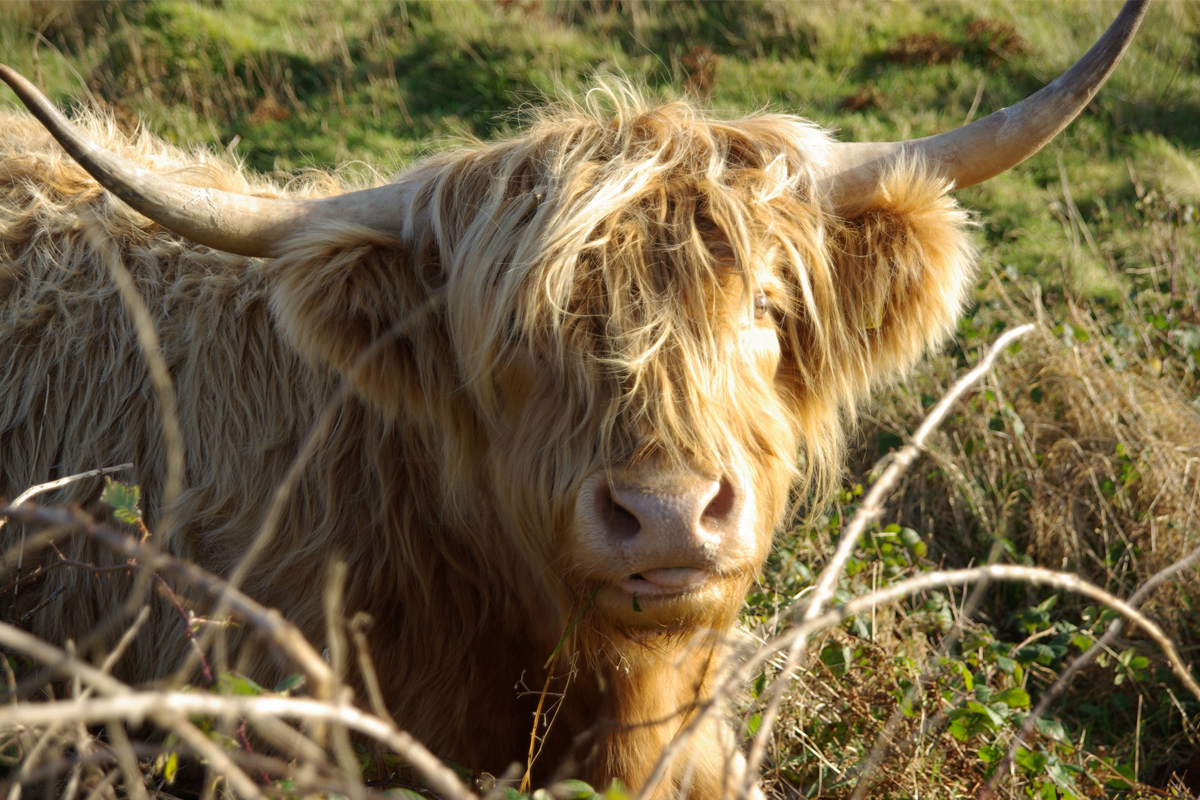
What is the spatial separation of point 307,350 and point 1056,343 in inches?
114

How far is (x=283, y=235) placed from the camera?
2.45 meters

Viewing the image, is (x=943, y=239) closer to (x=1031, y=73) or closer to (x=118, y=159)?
(x=118, y=159)

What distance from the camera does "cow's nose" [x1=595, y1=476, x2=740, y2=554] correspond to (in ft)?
6.16

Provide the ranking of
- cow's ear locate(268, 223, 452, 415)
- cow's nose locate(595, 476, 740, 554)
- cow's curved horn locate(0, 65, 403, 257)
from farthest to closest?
cow's ear locate(268, 223, 452, 415), cow's curved horn locate(0, 65, 403, 257), cow's nose locate(595, 476, 740, 554)

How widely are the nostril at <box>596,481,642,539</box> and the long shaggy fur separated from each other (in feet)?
0.21

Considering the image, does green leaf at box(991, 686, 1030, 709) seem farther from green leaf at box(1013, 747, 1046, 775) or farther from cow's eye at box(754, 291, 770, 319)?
cow's eye at box(754, 291, 770, 319)

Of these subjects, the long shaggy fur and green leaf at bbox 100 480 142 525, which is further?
the long shaggy fur

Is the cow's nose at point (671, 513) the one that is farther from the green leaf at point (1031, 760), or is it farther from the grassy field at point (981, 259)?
the green leaf at point (1031, 760)

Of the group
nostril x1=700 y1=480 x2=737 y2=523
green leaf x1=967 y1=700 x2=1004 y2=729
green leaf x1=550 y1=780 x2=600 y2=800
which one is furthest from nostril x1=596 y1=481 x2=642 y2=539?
green leaf x1=967 y1=700 x2=1004 y2=729

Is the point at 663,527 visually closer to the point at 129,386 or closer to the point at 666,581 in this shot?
the point at 666,581

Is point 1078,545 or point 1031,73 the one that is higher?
point 1031,73

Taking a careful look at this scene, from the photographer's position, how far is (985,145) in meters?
2.49

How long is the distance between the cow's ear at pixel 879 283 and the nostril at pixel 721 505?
0.64 meters

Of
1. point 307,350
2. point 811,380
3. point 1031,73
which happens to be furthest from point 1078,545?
point 1031,73
